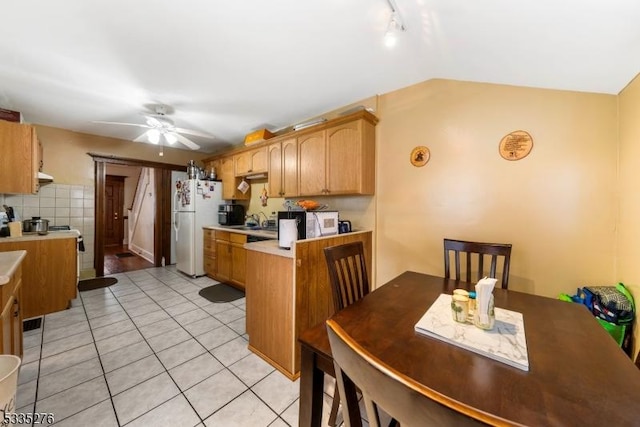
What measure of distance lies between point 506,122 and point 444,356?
1.98 m

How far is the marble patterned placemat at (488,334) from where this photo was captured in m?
0.80

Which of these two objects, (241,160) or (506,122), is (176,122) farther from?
(506,122)

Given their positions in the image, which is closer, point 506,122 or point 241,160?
point 506,122

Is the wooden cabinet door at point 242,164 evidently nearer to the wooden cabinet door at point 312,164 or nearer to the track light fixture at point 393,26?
the wooden cabinet door at point 312,164

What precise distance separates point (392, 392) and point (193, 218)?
4.21 m

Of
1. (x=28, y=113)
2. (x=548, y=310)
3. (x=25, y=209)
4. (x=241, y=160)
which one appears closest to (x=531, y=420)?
(x=548, y=310)

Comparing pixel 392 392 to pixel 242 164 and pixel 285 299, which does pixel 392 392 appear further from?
pixel 242 164

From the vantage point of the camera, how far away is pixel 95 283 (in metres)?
3.67

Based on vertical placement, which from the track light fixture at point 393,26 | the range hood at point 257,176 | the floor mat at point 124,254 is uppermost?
the track light fixture at point 393,26

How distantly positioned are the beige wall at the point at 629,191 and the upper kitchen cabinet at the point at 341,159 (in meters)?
1.77

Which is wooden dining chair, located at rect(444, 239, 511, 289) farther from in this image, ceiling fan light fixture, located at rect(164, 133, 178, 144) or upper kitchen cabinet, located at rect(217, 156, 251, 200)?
upper kitchen cabinet, located at rect(217, 156, 251, 200)

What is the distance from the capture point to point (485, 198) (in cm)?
203

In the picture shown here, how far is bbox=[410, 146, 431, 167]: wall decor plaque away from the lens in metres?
2.34

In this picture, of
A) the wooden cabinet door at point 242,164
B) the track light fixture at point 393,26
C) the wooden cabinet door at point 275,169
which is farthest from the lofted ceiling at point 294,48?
the wooden cabinet door at point 242,164
